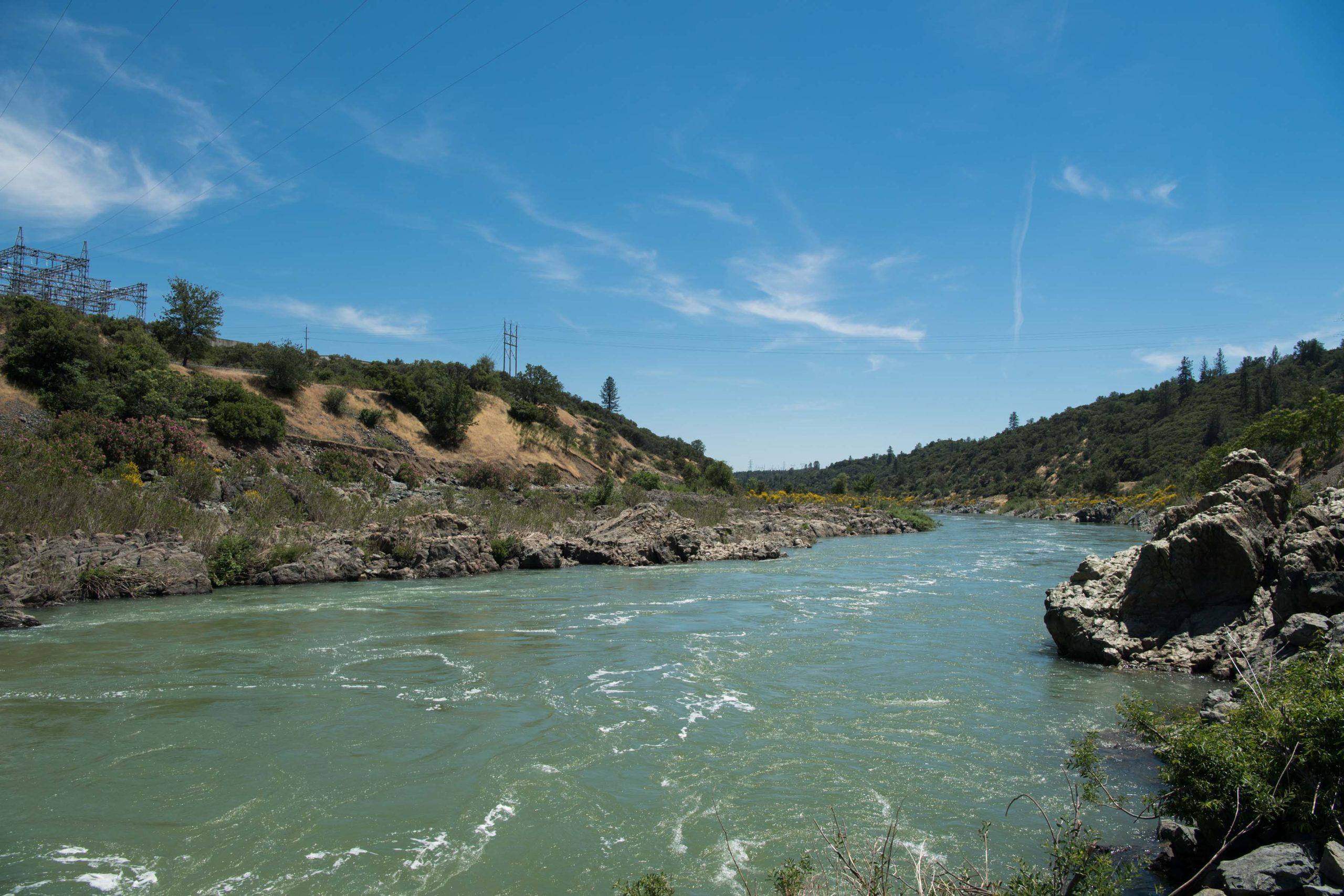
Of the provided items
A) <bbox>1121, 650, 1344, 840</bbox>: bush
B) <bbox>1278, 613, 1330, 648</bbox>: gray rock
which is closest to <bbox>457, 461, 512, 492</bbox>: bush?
<bbox>1278, 613, 1330, 648</bbox>: gray rock

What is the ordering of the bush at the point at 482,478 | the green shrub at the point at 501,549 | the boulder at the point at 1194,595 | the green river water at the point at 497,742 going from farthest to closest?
1. the bush at the point at 482,478
2. the green shrub at the point at 501,549
3. the boulder at the point at 1194,595
4. the green river water at the point at 497,742

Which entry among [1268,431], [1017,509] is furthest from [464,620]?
[1017,509]

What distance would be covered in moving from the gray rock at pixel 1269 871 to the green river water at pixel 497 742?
1.61 meters

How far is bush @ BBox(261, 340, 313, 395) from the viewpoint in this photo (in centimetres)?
4312

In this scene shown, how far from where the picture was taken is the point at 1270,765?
478cm

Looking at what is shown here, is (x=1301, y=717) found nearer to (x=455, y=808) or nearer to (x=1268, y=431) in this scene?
(x=455, y=808)

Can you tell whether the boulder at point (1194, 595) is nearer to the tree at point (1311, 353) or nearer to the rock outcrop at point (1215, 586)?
the rock outcrop at point (1215, 586)

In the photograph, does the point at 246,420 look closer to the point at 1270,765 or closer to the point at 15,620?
the point at 15,620

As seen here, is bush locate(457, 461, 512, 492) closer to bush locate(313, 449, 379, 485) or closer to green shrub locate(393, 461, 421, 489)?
green shrub locate(393, 461, 421, 489)

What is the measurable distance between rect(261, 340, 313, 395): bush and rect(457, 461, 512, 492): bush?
1156 cm

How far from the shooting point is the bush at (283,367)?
141ft

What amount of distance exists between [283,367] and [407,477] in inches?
503

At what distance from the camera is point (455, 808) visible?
253 inches

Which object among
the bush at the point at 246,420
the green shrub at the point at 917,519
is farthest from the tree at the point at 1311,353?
the bush at the point at 246,420
